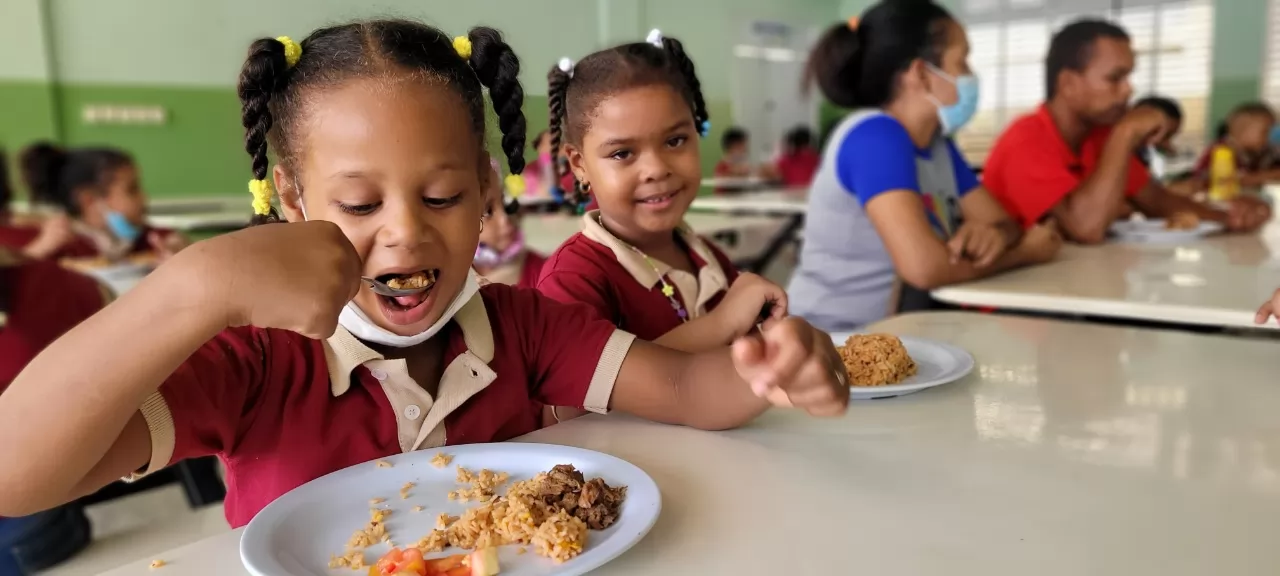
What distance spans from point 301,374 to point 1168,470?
2.83ft

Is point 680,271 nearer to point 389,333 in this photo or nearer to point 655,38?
point 655,38

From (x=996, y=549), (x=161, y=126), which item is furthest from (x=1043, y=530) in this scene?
(x=161, y=126)

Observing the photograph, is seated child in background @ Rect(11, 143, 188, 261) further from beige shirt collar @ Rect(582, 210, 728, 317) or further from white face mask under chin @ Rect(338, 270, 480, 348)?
white face mask under chin @ Rect(338, 270, 480, 348)

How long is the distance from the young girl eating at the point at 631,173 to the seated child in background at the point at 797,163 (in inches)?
244

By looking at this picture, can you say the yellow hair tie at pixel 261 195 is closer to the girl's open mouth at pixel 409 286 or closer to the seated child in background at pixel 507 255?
the girl's open mouth at pixel 409 286

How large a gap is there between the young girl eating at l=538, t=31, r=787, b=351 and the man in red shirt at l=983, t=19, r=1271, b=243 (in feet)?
4.90

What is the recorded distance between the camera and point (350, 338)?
3.09 ft

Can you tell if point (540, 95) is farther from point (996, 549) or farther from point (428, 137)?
point (996, 549)

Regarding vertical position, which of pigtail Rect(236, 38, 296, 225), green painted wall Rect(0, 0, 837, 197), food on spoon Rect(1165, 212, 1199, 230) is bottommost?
food on spoon Rect(1165, 212, 1199, 230)

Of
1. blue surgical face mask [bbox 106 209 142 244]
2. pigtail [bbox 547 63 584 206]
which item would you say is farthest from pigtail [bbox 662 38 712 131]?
blue surgical face mask [bbox 106 209 142 244]

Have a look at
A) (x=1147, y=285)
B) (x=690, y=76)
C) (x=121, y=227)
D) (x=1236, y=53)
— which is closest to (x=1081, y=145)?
(x=1147, y=285)

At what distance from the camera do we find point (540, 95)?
1.30 meters

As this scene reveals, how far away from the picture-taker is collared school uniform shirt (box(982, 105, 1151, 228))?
2545mm

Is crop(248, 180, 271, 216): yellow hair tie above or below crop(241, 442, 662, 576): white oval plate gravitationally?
above
